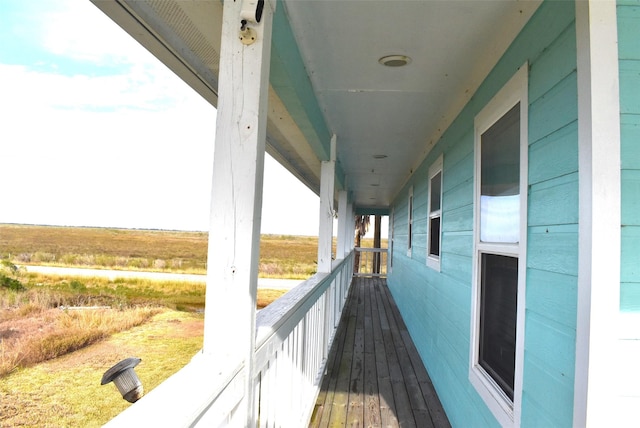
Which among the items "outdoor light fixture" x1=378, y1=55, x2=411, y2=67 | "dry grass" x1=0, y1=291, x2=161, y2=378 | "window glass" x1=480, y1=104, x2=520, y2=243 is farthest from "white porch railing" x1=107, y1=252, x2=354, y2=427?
"dry grass" x1=0, y1=291, x2=161, y2=378

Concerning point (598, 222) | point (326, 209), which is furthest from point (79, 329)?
point (598, 222)

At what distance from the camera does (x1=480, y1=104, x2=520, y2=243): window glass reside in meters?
1.77

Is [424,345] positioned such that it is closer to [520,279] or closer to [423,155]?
[423,155]

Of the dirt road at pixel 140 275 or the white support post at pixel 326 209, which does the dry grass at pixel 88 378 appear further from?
the dirt road at pixel 140 275

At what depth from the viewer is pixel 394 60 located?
2.14 m

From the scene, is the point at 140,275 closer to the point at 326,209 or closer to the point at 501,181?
the point at 326,209

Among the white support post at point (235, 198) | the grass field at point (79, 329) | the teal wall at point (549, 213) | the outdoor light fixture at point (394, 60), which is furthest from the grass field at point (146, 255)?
the white support post at point (235, 198)

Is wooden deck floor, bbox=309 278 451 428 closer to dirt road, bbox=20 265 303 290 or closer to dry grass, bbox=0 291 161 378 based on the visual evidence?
dry grass, bbox=0 291 161 378

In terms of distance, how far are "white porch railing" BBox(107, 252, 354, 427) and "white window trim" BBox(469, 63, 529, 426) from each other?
1031mm

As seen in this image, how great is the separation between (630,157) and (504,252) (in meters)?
0.82

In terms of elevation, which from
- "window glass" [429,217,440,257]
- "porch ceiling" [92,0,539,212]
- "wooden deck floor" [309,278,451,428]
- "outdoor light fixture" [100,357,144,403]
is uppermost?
"porch ceiling" [92,0,539,212]

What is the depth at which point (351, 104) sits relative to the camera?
2951 millimetres

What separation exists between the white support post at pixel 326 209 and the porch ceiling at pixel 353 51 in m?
0.48

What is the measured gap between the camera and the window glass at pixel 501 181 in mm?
Answer: 1770
